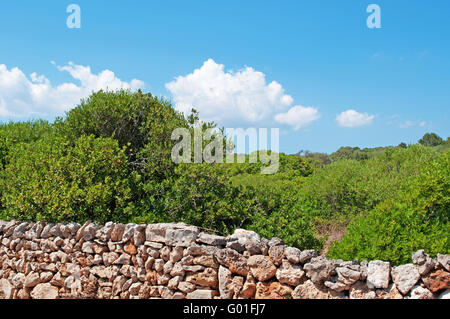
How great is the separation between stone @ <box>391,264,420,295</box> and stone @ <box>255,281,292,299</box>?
1.52 m

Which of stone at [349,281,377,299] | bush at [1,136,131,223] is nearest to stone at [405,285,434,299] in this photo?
stone at [349,281,377,299]

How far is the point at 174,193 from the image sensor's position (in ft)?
29.3

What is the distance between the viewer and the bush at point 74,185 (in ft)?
28.5

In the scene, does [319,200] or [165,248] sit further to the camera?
[319,200]

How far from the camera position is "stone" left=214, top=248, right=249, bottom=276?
6.13m

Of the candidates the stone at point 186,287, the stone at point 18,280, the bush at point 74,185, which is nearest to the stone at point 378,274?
the stone at point 186,287

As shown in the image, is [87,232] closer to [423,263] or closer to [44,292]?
[44,292]

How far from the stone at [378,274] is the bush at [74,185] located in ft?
17.5

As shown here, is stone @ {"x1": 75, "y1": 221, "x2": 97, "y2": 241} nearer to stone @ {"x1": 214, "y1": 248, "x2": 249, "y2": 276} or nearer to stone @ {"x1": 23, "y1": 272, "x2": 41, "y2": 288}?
stone @ {"x1": 23, "y1": 272, "x2": 41, "y2": 288}

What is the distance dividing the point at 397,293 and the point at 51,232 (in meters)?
6.89

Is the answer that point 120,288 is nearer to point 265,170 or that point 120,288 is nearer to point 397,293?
point 397,293

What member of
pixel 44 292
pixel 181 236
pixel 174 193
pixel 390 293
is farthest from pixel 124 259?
pixel 390 293

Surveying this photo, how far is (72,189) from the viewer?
8609mm
